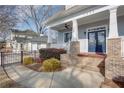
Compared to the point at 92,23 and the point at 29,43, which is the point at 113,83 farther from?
the point at 29,43

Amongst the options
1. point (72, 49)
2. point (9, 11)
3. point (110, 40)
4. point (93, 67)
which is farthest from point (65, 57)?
point (9, 11)

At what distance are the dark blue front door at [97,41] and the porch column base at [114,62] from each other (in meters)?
3.50

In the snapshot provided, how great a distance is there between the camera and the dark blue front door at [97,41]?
9.09 metres

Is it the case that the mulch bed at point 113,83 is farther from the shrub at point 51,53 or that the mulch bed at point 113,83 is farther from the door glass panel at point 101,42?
the shrub at point 51,53

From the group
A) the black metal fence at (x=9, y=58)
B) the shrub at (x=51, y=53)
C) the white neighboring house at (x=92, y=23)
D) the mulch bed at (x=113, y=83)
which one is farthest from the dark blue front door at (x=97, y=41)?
the black metal fence at (x=9, y=58)

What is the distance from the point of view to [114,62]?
5.16m

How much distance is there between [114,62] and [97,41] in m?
4.46

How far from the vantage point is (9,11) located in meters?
12.8

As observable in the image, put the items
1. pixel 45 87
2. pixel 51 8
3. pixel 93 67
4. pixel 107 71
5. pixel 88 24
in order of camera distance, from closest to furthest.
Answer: pixel 45 87 → pixel 107 71 → pixel 93 67 → pixel 88 24 → pixel 51 8

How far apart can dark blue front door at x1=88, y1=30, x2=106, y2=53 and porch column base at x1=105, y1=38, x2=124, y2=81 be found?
11.5 feet

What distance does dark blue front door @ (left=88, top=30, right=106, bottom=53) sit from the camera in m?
9.09

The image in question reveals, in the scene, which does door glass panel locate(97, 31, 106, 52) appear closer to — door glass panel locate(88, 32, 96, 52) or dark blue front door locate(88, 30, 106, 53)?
dark blue front door locate(88, 30, 106, 53)
